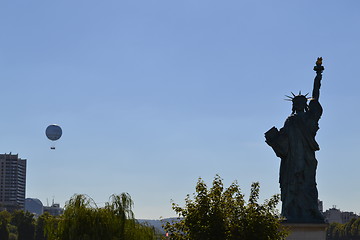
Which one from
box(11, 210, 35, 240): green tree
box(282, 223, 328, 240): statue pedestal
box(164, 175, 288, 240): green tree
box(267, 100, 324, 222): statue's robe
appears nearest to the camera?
box(164, 175, 288, 240): green tree

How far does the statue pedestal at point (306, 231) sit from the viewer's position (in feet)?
113

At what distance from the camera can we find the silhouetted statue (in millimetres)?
35719

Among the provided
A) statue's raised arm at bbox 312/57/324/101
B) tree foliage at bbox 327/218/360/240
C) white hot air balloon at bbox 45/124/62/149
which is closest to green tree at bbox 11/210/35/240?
white hot air balloon at bbox 45/124/62/149

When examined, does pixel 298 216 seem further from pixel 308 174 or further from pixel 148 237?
pixel 148 237

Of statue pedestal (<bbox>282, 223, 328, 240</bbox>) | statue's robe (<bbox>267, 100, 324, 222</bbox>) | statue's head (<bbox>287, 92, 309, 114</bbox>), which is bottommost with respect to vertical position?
statue pedestal (<bbox>282, 223, 328, 240</bbox>)

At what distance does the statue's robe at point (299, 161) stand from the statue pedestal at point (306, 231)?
2.34 feet

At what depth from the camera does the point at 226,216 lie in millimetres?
27500

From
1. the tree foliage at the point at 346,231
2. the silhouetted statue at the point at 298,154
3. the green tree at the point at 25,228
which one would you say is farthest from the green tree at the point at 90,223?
the tree foliage at the point at 346,231

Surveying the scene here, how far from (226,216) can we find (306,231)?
8.41 metres

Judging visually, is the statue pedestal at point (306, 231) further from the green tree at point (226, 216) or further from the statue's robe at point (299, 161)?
the green tree at point (226, 216)

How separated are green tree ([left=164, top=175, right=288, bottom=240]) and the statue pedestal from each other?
6163 mm

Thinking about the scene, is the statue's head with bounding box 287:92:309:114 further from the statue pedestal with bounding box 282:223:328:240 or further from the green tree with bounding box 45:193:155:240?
the green tree with bounding box 45:193:155:240

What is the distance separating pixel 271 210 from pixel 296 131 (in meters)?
8.70

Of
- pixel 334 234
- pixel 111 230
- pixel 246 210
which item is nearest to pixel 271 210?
pixel 246 210
